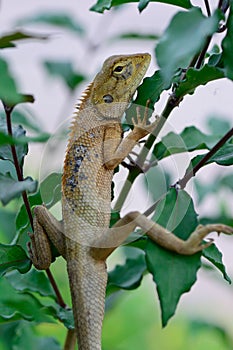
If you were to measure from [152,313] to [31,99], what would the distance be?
234 centimetres

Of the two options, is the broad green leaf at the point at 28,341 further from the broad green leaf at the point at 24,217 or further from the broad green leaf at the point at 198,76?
the broad green leaf at the point at 198,76

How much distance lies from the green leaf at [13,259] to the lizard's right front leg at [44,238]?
0.05 ft

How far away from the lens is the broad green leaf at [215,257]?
1202 millimetres

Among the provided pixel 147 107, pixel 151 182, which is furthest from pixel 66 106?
pixel 147 107

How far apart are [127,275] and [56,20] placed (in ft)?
2.19

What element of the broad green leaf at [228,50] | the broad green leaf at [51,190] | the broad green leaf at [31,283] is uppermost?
the broad green leaf at [228,50]

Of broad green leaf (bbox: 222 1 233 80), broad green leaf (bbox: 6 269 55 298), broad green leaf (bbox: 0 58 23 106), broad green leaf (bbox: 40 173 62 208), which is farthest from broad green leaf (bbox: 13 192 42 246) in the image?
broad green leaf (bbox: 0 58 23 106)

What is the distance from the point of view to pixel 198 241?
1.14m

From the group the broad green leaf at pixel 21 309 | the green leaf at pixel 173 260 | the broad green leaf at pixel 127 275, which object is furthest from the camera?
the broad green leaf at pixel 127 275

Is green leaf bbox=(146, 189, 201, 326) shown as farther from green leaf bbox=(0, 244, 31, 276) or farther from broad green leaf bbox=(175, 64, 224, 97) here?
green leaf bbox=(0, 244, 31, 276)

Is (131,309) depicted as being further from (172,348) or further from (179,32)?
(179,32)

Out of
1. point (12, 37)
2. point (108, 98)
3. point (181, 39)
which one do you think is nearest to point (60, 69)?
point (108, 98)

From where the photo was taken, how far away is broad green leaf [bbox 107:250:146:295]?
1.55 m

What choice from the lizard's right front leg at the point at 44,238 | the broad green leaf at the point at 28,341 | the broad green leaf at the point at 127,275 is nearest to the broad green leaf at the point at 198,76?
the lizard's right front leg at the point at 44,238
